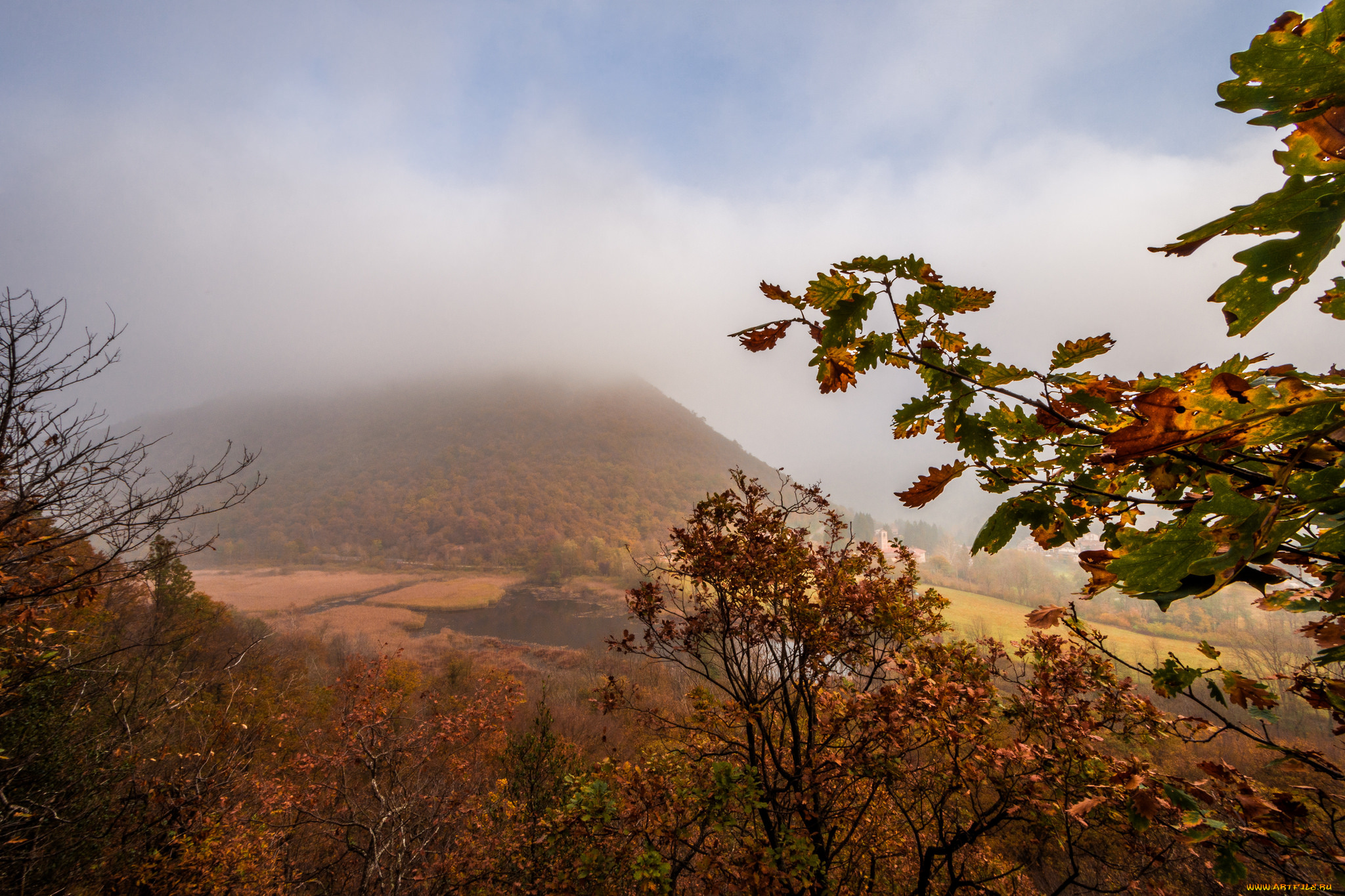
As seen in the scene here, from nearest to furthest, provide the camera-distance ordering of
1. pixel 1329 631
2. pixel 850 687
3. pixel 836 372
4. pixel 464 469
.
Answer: pixel 1329 631 < pixel 836 372 < pixel 850 687 < pixel 464 469

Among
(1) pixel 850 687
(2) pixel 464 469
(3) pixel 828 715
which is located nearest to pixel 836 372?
(1) pixel 850 687

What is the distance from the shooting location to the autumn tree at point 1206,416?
25.7 inches

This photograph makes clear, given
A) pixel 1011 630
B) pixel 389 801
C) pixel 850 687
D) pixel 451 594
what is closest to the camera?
pixel 850 687

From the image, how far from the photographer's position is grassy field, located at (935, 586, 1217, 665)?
33.9 m

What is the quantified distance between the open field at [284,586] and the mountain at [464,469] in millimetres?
9069

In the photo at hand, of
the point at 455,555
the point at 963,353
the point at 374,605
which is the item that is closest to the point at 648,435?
the point at 455,555

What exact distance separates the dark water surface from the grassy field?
28.8m

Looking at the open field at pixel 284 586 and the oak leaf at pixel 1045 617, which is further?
the open field at pixel 284 586

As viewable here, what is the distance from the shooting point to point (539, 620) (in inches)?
1962

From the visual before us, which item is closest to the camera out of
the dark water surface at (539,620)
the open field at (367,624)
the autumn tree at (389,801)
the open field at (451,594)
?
the autumn tree at (389,801)

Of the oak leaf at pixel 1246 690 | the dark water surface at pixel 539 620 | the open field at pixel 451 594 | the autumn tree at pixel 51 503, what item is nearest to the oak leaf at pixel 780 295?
the oak leaf at pixel 1246 690

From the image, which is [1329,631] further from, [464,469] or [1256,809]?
[464,469]

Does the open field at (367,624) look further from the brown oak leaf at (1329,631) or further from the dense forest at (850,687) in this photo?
the brown oak leaf at (1329,631)

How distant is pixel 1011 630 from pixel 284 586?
81.1 m
